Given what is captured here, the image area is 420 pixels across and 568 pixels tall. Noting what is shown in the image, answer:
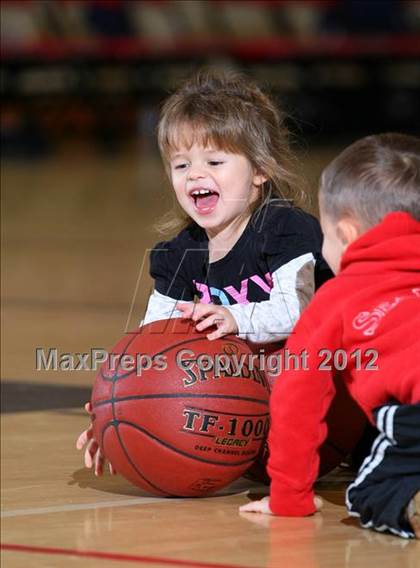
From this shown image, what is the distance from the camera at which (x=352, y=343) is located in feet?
9.58

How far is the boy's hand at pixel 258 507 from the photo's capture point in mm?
3008

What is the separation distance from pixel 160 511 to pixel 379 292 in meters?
0.67

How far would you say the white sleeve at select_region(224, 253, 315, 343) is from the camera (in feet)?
10.9

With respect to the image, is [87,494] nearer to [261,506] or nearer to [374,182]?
[261,506]

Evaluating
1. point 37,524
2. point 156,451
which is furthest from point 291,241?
point 37,524

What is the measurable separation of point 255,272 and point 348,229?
53 cm

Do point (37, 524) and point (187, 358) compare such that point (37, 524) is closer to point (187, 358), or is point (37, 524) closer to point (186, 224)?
point (187, 358)

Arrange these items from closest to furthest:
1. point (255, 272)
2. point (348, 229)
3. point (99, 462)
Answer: point (348, 229), point (99, 462), point (255, 272)

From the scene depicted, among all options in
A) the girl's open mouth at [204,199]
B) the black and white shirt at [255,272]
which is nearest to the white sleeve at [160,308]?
the black and white shirt at [255,272]

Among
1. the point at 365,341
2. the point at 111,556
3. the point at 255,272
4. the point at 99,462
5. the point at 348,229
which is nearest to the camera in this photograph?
the point at 111,556

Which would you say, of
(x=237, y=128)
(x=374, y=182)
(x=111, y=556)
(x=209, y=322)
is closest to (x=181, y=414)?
(x=209, y=322)

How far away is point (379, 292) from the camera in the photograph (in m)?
2.92

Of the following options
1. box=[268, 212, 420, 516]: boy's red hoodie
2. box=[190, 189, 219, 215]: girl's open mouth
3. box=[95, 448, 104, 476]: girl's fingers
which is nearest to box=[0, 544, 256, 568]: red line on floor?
box=[268, 212, 420, 516]: boy's red hoodie

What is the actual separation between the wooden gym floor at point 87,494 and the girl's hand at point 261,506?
0.02 m
